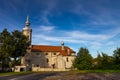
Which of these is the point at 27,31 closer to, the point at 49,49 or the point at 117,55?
the point at 49,49

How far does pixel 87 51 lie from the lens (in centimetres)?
7138

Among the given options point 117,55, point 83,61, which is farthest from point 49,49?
point 117,55

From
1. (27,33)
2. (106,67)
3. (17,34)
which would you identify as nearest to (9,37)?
(17,34)

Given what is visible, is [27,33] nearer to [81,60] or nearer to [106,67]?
[81,60]

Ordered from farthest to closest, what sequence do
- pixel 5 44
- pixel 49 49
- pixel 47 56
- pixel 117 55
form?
pixel 49 49
pixel 47 56
pixel 117 55
pixel 5 44

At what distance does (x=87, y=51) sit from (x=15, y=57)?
2741 centimetres

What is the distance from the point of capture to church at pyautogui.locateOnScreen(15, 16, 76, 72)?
274 ft

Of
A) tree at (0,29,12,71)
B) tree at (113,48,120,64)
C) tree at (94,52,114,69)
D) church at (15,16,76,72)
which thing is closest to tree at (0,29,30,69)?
tree at (0,29,12,71)

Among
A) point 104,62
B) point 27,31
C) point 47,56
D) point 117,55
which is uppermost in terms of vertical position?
point 27,31

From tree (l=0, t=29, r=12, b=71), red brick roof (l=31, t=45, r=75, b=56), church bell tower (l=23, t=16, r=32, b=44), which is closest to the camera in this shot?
tree (l=0, t=29, r=12, b=71)

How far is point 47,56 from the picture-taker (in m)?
88.8

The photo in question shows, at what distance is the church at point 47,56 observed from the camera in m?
83.4

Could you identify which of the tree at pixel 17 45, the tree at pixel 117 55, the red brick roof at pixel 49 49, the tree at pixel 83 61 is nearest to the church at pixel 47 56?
the red brick roof at pixel 49 49

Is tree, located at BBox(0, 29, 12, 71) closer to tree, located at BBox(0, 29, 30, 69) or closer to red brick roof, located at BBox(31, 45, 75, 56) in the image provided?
tree, located at BBox(0, 29, 30, 69)
